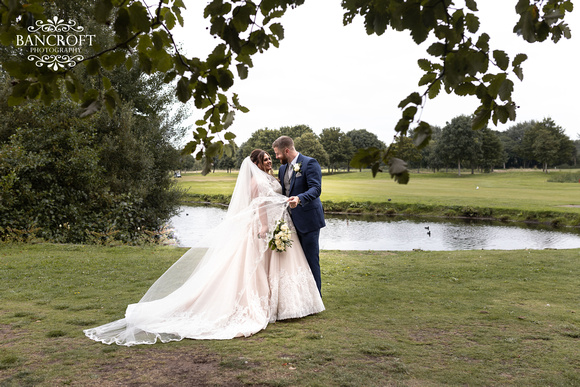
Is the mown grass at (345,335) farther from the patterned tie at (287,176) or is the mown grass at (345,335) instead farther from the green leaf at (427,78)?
the green leaf at (427,78)

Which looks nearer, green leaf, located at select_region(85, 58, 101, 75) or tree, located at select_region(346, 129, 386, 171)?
green leaf, located at select_region(85, 58, 101, 75)

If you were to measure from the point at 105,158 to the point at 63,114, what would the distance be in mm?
2474

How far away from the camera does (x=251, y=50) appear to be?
2586 millimetres

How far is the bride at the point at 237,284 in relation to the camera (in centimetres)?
488

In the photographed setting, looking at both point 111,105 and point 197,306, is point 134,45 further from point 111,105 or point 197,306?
point 197,306

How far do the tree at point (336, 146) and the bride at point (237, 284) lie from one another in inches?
2867

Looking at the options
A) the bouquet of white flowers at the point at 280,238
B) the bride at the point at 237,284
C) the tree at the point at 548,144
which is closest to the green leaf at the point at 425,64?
the bouquet of white flowers at the point at 280,238

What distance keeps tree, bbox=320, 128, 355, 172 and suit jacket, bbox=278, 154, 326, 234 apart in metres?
72.5

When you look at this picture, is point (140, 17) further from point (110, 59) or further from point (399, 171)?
point (399, 171)

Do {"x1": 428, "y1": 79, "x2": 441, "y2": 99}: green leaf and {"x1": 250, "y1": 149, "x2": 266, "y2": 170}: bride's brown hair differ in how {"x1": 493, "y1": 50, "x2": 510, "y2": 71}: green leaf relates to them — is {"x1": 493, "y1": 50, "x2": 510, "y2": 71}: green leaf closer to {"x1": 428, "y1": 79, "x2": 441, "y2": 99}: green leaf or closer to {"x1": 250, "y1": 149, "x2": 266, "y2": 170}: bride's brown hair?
{"x1": 428, "y1": 79, "x2": 441, "y2": 99}: green leaf

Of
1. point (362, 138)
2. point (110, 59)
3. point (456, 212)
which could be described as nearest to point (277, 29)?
point (110, 59)

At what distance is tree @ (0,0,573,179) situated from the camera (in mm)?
1885

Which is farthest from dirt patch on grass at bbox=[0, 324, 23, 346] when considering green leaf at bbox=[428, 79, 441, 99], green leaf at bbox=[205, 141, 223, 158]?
green leaf at bbox=[428, 79, 441, 99]

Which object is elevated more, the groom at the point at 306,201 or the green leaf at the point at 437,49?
the green leaf at the point at 437,49
